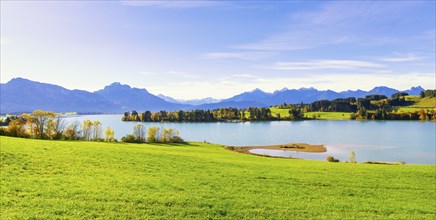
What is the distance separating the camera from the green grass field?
13.6 meters

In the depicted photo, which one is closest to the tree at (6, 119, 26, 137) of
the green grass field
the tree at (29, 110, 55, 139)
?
the tree at (29, 110, 55, 139)

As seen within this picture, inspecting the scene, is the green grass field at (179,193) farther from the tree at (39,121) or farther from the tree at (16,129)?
the tree at (39,121)

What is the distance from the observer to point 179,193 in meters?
17.0

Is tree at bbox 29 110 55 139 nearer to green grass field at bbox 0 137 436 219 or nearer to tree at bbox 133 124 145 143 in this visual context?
tree at bbox 133 124 145 143

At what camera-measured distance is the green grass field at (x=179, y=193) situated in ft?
44.7

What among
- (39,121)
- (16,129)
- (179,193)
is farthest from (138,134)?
(179,193)

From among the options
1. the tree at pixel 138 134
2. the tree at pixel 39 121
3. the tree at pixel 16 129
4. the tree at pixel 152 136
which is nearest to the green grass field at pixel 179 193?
the tree at pixel 16 129

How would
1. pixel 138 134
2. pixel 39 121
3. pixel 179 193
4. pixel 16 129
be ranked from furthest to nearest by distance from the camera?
1. pixel 138 134
2. pixel 39 121
3. pixel 16 129
4. pixel 179 193

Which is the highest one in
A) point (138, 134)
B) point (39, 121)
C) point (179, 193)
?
point (39, 121)

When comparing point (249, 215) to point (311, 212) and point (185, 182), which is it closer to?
point (311, 212)

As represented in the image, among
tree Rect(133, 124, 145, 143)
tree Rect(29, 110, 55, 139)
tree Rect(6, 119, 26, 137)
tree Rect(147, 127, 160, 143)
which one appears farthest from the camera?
tree Rect(147, 127, 160, 143)

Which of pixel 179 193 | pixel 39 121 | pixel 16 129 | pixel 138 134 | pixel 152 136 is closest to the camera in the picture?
pixel 179 193

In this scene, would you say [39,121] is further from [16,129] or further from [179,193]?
[179,193]

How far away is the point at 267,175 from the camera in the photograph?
2544 cm
